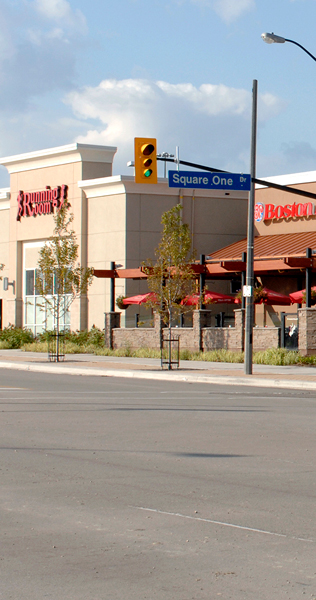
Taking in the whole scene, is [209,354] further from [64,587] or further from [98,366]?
[64,587]

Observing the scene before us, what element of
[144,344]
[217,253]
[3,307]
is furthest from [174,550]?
[3,307]

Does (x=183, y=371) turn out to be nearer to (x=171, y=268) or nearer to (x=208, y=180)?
(x=171, y=268)

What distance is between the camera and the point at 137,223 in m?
45.1

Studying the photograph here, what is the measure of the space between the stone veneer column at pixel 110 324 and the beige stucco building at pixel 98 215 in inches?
53.3

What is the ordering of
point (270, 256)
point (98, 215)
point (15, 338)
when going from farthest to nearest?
point (98, 215)
point (15, 338)
point (270, 256)

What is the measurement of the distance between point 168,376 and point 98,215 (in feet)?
75.0

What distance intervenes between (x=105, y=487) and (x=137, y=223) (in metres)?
37.2

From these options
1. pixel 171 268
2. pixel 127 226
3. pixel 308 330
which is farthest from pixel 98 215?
pixel 308 330

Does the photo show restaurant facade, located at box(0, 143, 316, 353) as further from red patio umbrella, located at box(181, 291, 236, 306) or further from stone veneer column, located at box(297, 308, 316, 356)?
stone veneer column, located at box(297, 308, 316, 356)

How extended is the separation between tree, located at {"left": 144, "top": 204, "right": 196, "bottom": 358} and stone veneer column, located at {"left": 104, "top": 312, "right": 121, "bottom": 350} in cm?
739

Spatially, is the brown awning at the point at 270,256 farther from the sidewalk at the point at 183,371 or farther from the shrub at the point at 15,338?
the shrub at the point at 15,338

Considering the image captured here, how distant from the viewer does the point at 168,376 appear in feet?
83.3

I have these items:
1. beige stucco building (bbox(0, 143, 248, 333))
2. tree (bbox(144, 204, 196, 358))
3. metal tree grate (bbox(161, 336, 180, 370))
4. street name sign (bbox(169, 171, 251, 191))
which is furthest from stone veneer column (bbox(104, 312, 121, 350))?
street name sign (bbox(169, 171, 251, 191))

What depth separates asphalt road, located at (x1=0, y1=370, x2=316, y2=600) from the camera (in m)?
5.49
